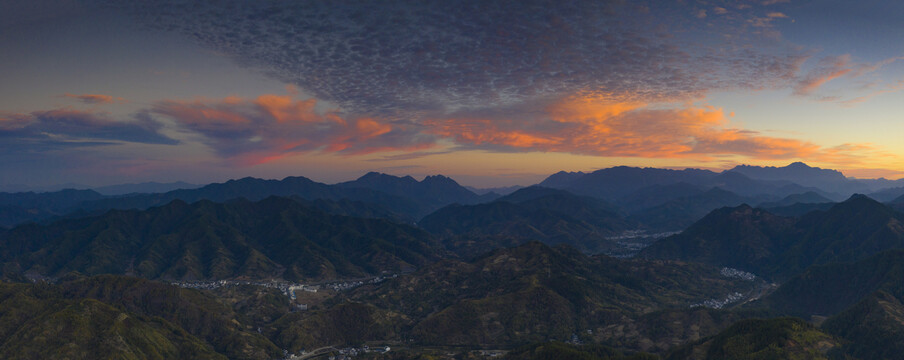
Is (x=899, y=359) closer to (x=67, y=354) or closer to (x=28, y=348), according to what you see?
(x=67, y=354)

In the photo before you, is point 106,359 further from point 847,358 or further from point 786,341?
point 847,358

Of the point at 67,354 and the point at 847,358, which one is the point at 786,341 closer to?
the point at 847,358

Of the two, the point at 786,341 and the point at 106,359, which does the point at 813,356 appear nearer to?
the point at 786,341

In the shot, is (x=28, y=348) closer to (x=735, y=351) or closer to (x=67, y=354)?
(x=67, y=354)

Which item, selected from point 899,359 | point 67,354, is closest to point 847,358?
point 899,359

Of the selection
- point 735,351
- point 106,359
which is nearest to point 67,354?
point 106,359

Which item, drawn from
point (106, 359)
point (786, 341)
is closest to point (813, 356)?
point (786, 341)

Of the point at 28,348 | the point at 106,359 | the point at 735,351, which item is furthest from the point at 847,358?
the point at 28,348
